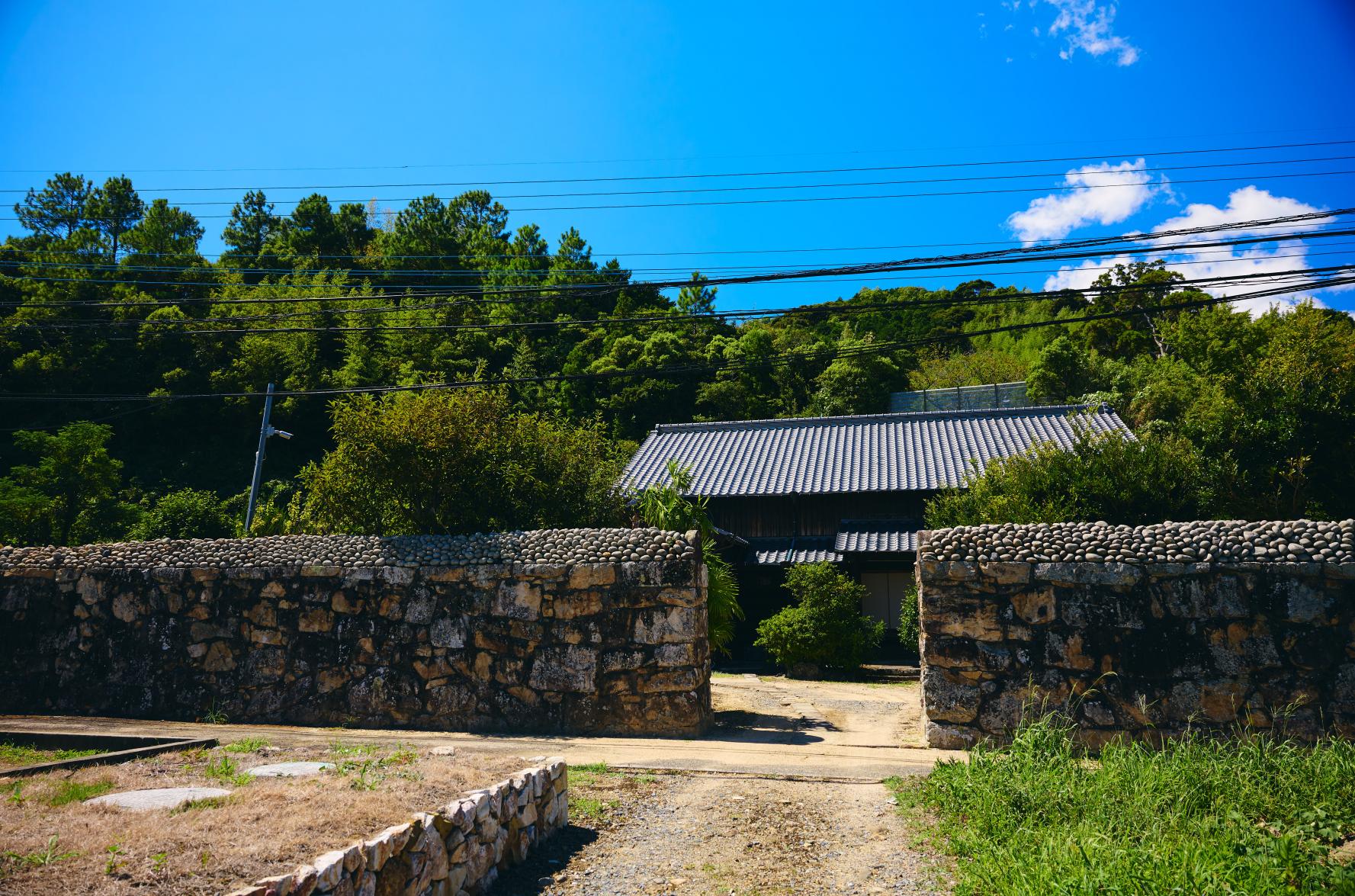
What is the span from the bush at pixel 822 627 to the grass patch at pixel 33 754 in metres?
12.1

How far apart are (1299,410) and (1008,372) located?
79.4 ft

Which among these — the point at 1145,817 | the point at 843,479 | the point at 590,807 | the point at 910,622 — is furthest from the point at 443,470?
the point at 843,479

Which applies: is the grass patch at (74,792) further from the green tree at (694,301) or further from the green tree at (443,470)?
the green tree at (694,301)

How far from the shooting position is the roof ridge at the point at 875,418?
24172mm

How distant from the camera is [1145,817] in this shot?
5.66 m

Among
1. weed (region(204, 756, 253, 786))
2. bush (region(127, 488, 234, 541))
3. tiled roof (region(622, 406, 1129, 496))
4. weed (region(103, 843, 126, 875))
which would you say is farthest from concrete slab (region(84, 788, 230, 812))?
bush (region(127, 488, 234, 541))

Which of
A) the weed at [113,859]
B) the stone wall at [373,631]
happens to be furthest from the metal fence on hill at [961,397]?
the weed at [113,859]

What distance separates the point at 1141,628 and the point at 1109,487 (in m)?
5.16

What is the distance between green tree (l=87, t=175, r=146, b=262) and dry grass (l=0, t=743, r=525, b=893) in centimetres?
5510

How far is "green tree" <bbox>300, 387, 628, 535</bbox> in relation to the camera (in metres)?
13.3

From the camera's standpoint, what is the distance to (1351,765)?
22.5 feet

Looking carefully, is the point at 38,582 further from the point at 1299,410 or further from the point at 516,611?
the point at 1299,410

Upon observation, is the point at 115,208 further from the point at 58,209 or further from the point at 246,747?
the point at 246,747

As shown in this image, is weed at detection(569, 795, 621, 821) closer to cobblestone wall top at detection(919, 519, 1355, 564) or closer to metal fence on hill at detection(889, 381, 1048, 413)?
cobblestone wall top at detection(919, 519, 1355, 564)
